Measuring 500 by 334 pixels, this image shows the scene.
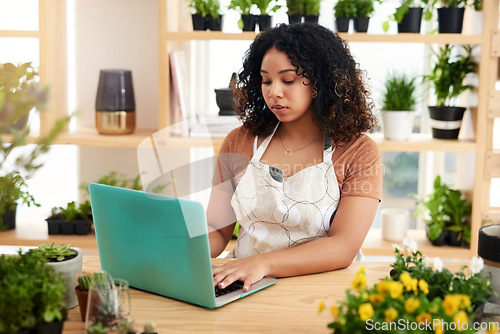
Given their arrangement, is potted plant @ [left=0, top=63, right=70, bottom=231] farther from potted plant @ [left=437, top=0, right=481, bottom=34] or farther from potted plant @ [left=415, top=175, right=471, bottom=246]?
potted plant @ [left=415, top=175, right=471, bottom=246]

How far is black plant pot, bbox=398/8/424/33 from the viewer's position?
9.05ft

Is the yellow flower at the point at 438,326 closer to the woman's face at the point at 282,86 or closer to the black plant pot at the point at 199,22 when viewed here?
the woman's face at the point at 282,86

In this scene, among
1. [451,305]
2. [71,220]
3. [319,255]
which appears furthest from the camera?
[71,220]

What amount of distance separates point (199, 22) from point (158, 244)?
166 centimetres

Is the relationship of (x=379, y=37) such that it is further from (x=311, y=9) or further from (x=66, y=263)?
(x=66, y=263)

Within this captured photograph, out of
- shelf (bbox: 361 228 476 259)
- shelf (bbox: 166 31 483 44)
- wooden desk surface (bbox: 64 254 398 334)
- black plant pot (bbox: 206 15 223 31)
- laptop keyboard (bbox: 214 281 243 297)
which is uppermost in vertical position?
black plant pot (bbox: 206 15 223 31)

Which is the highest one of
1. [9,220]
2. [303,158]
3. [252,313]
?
[303,158]

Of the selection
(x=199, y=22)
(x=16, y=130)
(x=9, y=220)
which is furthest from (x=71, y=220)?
(x=16, y=130)

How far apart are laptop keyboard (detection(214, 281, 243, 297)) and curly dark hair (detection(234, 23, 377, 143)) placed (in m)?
0.62

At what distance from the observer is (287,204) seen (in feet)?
6.08

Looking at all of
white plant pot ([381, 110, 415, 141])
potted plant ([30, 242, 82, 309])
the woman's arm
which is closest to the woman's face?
the woman's arm

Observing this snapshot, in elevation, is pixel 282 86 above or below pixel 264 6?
below

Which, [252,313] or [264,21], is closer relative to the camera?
[252,313]

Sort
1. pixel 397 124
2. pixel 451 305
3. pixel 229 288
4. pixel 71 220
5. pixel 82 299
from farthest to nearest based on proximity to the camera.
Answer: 1. pixel 71 220
2. pixel 397 124
3. pixel 229 288
4. pixel 82 299
5. pixel 451 305
